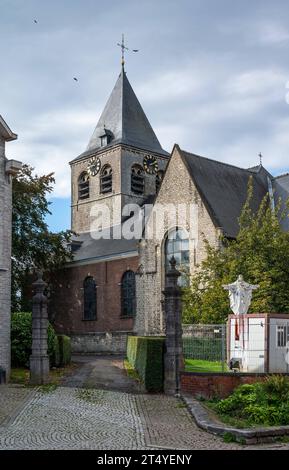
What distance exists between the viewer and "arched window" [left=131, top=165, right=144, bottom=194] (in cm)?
5028

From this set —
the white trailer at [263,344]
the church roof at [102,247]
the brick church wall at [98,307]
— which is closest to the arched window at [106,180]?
the church roof at [102,247]

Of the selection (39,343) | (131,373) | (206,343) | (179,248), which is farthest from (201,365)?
(179,248)

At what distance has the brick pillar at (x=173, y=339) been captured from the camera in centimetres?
1744

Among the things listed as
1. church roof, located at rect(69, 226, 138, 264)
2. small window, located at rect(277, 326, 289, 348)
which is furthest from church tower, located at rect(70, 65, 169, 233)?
small window, located at rect(277, 326, 289, 348)

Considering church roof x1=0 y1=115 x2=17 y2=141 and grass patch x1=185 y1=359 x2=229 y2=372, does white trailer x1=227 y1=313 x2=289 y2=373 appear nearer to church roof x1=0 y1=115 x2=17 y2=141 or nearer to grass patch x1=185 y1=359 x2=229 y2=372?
grass patch x1=185 y1=359 x2=229 y2=372

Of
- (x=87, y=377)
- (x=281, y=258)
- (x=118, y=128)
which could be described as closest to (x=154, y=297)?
(x=281, y=258)

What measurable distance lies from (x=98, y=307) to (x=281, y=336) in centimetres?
2550

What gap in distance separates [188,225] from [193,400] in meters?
18.6

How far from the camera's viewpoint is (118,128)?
5131 cm

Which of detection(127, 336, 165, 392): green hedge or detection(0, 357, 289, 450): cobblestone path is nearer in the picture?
detection(0, 357, 289, 450): cobblestone path

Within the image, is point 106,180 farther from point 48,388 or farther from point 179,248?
point 48,388

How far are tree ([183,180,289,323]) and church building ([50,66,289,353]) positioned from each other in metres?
2.68

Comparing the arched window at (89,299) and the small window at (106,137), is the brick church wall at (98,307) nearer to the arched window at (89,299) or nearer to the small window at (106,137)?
the arched window at (89,299)
